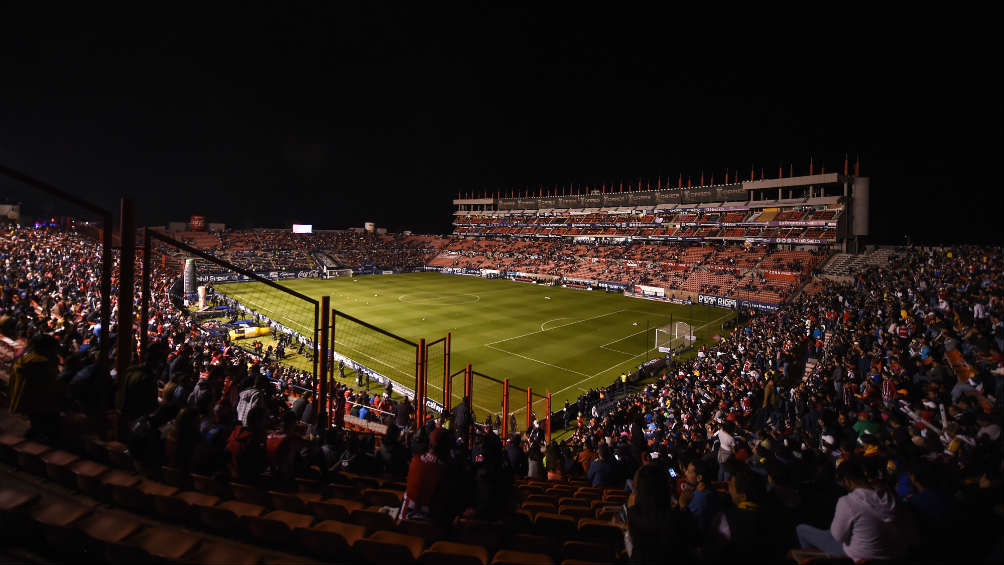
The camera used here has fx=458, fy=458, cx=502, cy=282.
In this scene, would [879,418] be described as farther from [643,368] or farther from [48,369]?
[643,368]

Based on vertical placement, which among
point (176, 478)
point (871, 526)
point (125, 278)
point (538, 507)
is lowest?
point (538, 507)

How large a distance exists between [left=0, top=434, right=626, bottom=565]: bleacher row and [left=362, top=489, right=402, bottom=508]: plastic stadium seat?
1 centimetres

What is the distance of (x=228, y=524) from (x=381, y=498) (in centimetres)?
152

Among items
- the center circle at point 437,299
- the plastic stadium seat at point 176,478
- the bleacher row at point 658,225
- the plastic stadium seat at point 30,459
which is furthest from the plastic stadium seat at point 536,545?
the bleacher row at point 658,225

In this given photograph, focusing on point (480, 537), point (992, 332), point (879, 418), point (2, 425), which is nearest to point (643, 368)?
point (992, 332)

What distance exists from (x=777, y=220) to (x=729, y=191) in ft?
33.2

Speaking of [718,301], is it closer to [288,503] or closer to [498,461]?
[498,461]

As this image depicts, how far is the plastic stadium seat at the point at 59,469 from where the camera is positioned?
13.5 feet

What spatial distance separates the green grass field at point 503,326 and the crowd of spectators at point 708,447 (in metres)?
9.59

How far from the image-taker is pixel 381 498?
4859 millimetres

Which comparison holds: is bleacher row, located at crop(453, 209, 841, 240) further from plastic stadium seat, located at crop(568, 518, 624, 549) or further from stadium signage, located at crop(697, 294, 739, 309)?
plastic stadium seat, located at crop(568, 518, 624, 549)

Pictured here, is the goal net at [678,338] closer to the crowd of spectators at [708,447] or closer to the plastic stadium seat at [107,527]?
the crowd of spectators at [708,447]

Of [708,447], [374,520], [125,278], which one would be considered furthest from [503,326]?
[374,520]

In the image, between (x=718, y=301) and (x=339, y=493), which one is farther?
(x=718, y=301)
